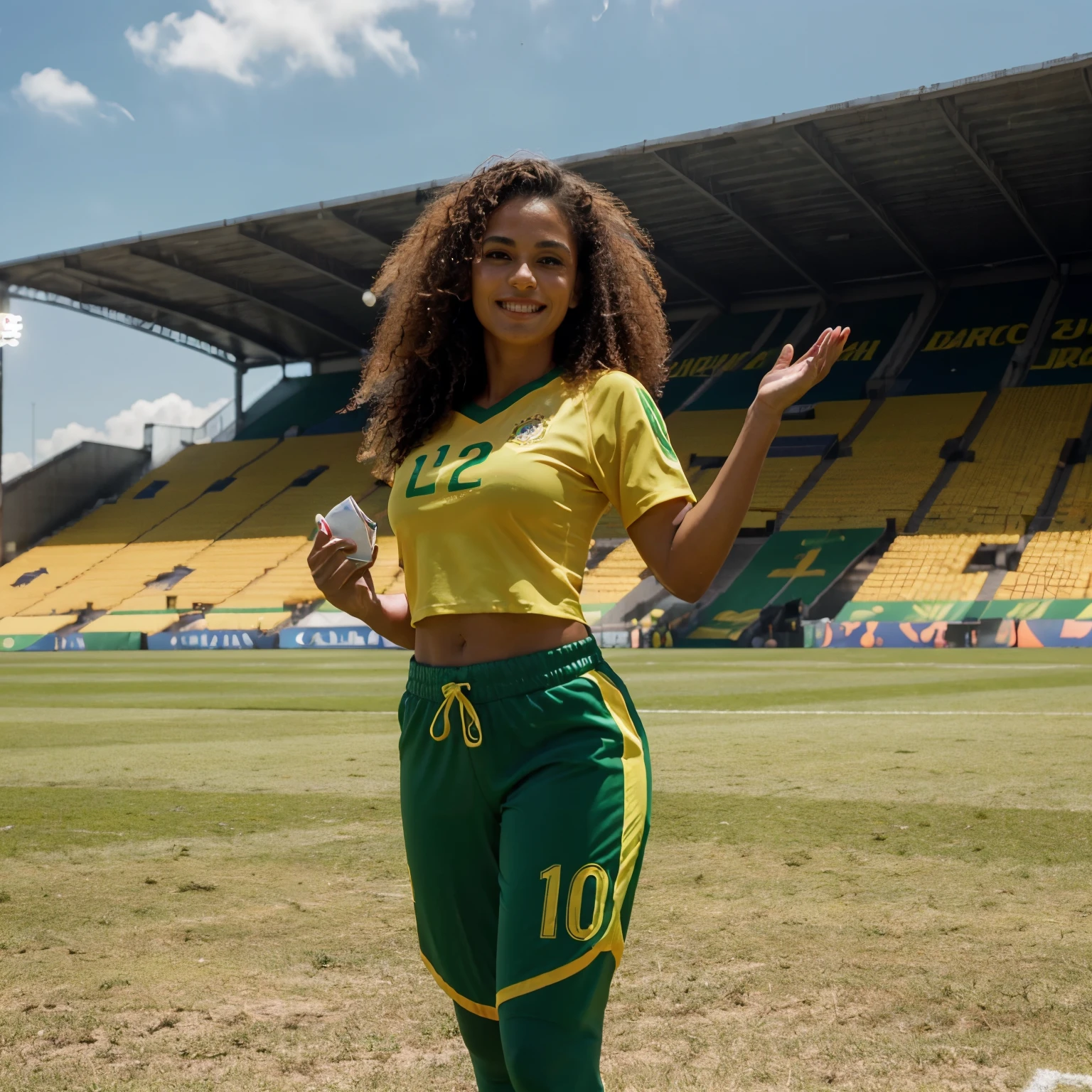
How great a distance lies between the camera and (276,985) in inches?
154

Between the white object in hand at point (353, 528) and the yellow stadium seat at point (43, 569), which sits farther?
the yellow stadium seat at point (43, 569)

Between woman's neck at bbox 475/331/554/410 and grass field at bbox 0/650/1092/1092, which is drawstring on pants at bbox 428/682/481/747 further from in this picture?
grass field at bbox 0/650/1092/1092

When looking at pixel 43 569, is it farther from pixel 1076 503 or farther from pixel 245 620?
pixel 1076 503

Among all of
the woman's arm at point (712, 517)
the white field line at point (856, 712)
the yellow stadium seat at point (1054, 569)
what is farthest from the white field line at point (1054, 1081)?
the yellow stadium seat at point (1054, 569)

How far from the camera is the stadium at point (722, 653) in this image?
3.67m

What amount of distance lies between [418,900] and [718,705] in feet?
40.5

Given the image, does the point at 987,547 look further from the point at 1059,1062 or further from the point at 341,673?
the point at 1059,1062

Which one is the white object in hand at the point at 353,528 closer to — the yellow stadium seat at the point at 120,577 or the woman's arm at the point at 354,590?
the woman's arm at the point at 354,590

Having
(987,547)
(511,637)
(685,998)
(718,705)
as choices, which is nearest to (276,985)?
(685,998)

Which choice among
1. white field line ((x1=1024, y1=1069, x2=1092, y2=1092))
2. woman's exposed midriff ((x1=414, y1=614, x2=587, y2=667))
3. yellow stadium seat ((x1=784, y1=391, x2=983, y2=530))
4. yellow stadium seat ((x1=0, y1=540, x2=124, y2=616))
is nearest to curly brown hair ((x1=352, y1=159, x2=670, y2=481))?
woman's exposed midriff ((x1=414, y1=614, x2=587, y2=667))

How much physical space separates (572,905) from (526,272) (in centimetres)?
130

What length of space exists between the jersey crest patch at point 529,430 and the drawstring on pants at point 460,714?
0.50 m

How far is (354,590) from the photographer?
9.50ft

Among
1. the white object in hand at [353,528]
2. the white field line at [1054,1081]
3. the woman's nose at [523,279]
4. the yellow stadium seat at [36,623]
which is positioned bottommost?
the yellow stadium seat at [36,623]
